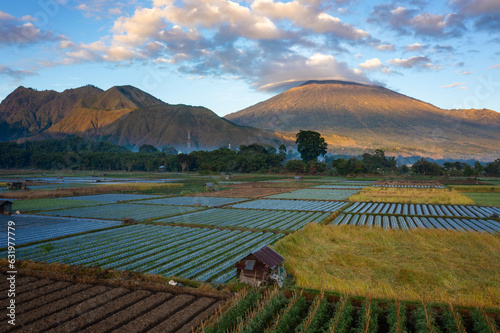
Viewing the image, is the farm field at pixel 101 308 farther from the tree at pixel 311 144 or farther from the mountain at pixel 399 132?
the mountain at pixel 399 132

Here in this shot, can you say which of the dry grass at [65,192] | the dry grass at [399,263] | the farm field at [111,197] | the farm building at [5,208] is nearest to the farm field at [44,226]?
the farm building at [5,208]

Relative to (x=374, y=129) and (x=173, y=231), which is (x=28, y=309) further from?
(x=374, y=129)

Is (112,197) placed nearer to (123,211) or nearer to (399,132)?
(123,211)

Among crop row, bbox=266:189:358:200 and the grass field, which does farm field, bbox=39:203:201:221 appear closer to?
crop row, bbox=266:189:358:200

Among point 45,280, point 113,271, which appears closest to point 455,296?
point 113,271

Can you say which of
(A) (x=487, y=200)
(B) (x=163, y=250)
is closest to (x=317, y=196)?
(A) (x=487, y=200)

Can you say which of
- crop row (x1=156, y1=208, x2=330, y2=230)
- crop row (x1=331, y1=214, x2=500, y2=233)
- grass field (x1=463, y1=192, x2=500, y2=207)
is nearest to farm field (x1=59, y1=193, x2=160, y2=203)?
crop row (x1=156, y1=208, x2=330, y2=230)
